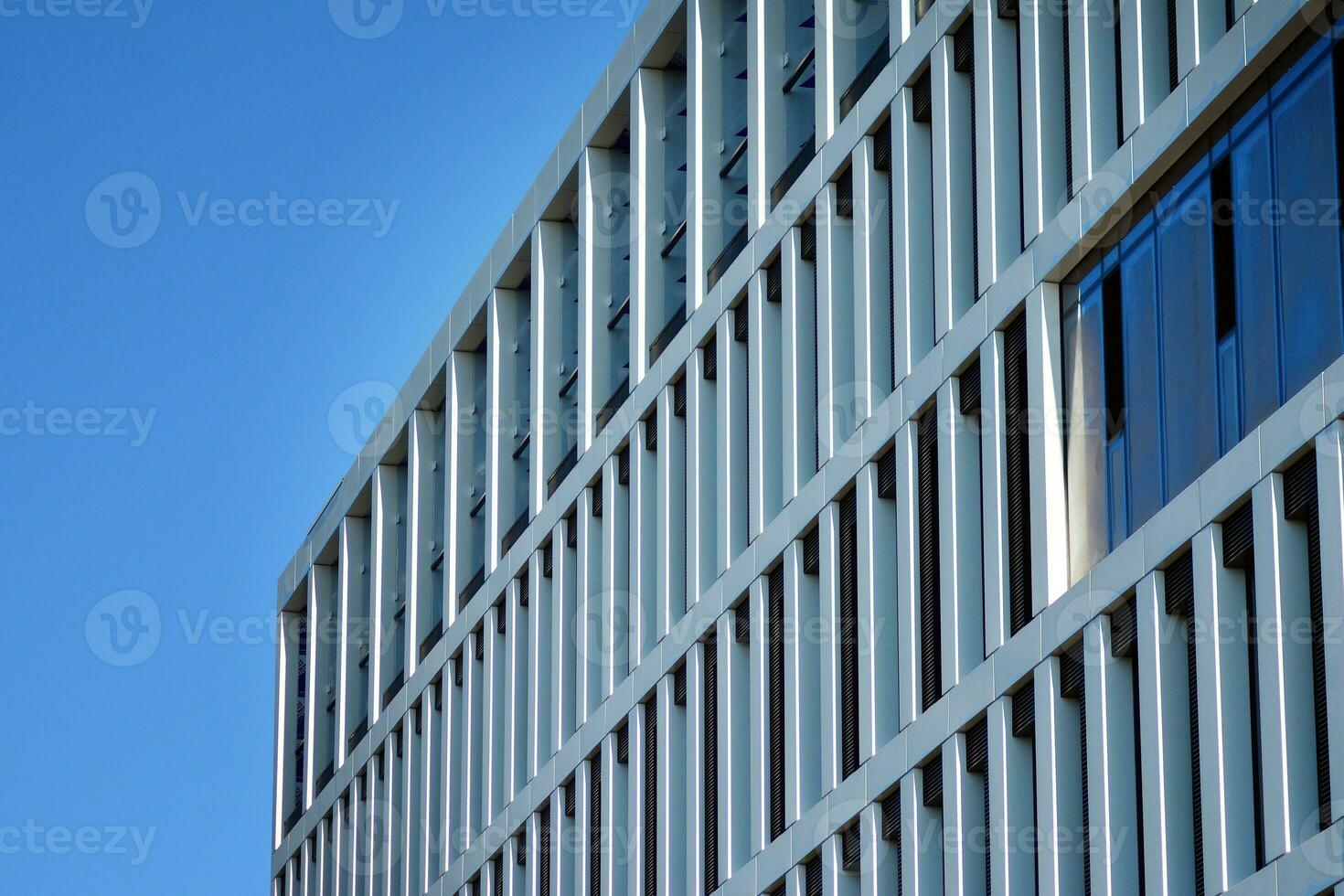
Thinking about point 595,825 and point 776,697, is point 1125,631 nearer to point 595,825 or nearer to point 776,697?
point 776,697

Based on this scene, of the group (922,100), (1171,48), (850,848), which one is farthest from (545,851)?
(1171,48)

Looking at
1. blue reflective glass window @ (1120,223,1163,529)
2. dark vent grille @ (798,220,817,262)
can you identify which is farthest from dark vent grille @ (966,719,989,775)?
dark vent grille @ (798,220,817,262)

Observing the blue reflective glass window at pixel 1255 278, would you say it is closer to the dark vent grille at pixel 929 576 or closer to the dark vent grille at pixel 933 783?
the dark vent grille at pixel 929 576

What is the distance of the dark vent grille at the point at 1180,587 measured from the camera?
2423cm

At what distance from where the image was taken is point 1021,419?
91.7 ft

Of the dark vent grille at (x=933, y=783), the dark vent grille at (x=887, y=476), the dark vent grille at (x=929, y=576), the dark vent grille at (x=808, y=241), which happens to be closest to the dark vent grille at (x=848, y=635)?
the dark vent grille at (x=887, y=476)

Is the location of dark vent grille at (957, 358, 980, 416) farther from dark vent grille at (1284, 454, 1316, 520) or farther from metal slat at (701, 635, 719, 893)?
metal slat at (701, 635, 719, 893)

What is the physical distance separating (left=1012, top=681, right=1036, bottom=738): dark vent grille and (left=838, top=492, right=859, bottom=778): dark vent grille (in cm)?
413

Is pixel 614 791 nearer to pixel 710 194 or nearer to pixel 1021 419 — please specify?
pixel 710 194

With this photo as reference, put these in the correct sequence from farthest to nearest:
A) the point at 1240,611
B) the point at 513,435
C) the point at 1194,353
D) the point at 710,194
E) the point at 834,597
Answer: the point at 513,435 < the point at 710,194 < the point at 834,597 < the point at 1194,353 < the point at 1240,611

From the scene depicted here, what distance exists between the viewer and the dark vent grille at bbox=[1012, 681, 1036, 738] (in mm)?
27094

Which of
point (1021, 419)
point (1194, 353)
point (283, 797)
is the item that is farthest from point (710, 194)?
point (283, 797)

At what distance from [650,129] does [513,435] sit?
7.83 metres

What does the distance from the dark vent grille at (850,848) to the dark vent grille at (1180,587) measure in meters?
7.71
